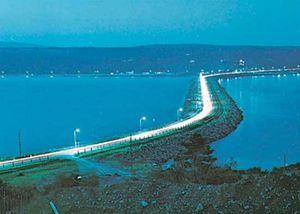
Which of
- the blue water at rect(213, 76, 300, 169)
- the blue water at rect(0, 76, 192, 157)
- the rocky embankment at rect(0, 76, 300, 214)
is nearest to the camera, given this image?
the rocky embankment at rect(0, 76, 300, 214)

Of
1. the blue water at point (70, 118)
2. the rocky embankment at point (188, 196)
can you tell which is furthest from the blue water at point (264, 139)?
the rocky embankment at point (188, 196)

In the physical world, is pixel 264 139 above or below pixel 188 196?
below

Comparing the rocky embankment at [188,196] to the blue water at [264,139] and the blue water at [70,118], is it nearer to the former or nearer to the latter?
the blue water at [264,139]

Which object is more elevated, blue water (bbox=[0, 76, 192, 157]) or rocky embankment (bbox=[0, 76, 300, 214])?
rocky embankment (bbox=[0, 76, 300, 214])

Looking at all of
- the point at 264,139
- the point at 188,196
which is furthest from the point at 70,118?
the point at 188,196

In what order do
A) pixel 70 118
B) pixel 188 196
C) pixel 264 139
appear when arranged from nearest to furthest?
pixel 188 196
pixel 264 139
pixel 70 118

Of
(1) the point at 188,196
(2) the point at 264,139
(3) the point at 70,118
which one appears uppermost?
(1) the point at 188,196

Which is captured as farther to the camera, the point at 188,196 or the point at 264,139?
the point at 264,139

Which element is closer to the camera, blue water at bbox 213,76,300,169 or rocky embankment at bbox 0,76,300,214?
rocky embankment at bbox 0,76,300,214

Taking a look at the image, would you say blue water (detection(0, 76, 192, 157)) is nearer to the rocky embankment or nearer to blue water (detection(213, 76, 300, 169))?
blue water (detection(213, 76, 300, 169))

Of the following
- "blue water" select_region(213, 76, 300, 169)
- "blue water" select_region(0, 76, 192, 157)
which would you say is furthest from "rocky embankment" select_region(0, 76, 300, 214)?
"blue water" select_region(0, 76, 192, 157)

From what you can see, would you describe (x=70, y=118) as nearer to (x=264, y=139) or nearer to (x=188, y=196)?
(x=264, y=139)

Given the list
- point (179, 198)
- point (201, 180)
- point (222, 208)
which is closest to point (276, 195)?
point (222, 208)
